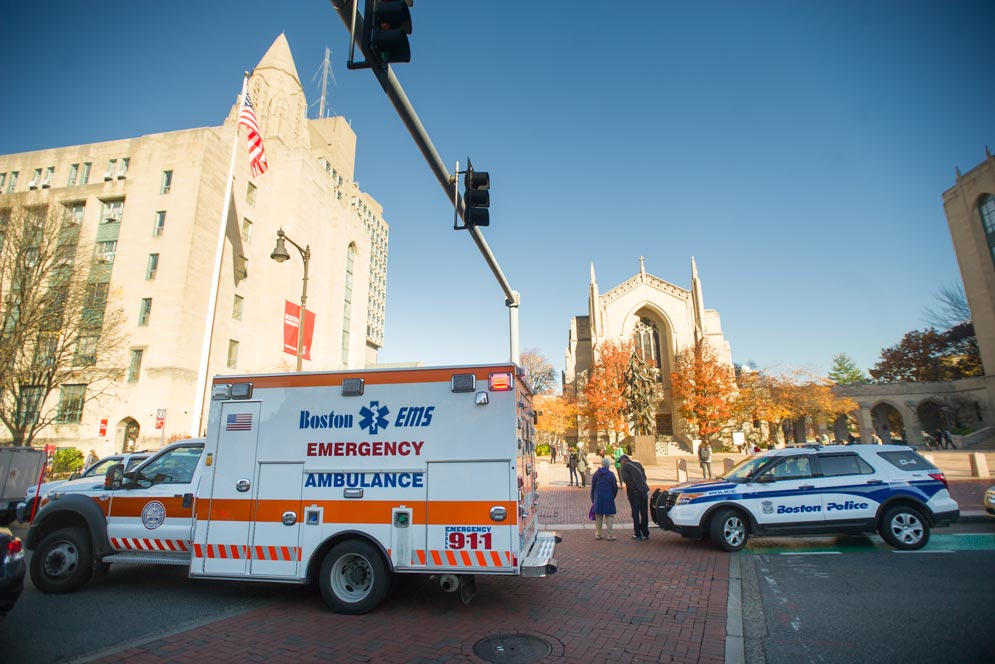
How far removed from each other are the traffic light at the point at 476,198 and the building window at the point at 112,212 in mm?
39119

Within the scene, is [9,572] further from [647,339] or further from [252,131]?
[647,339]

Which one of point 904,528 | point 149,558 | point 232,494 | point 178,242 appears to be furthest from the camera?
point 178,242

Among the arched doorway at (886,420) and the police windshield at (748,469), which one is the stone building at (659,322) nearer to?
the arched doorway at (886,420)

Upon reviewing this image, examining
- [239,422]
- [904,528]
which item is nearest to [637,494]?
[904,528]

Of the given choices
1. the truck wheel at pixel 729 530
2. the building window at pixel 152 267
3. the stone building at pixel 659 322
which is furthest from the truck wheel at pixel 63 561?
the stone building at pixel 659 322

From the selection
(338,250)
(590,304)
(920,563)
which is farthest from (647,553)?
(338,250)

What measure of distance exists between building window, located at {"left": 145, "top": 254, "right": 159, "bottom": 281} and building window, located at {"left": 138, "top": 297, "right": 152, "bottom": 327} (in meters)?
1.51

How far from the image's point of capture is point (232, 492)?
6180 millimetres

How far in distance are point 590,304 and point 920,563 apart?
146 ft

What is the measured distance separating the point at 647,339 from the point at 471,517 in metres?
47.8

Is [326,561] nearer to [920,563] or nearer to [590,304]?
[920,563]

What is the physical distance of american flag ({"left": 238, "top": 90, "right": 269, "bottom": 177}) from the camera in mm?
21656

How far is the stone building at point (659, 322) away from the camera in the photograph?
47312mm

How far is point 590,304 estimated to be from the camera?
51562 mm
